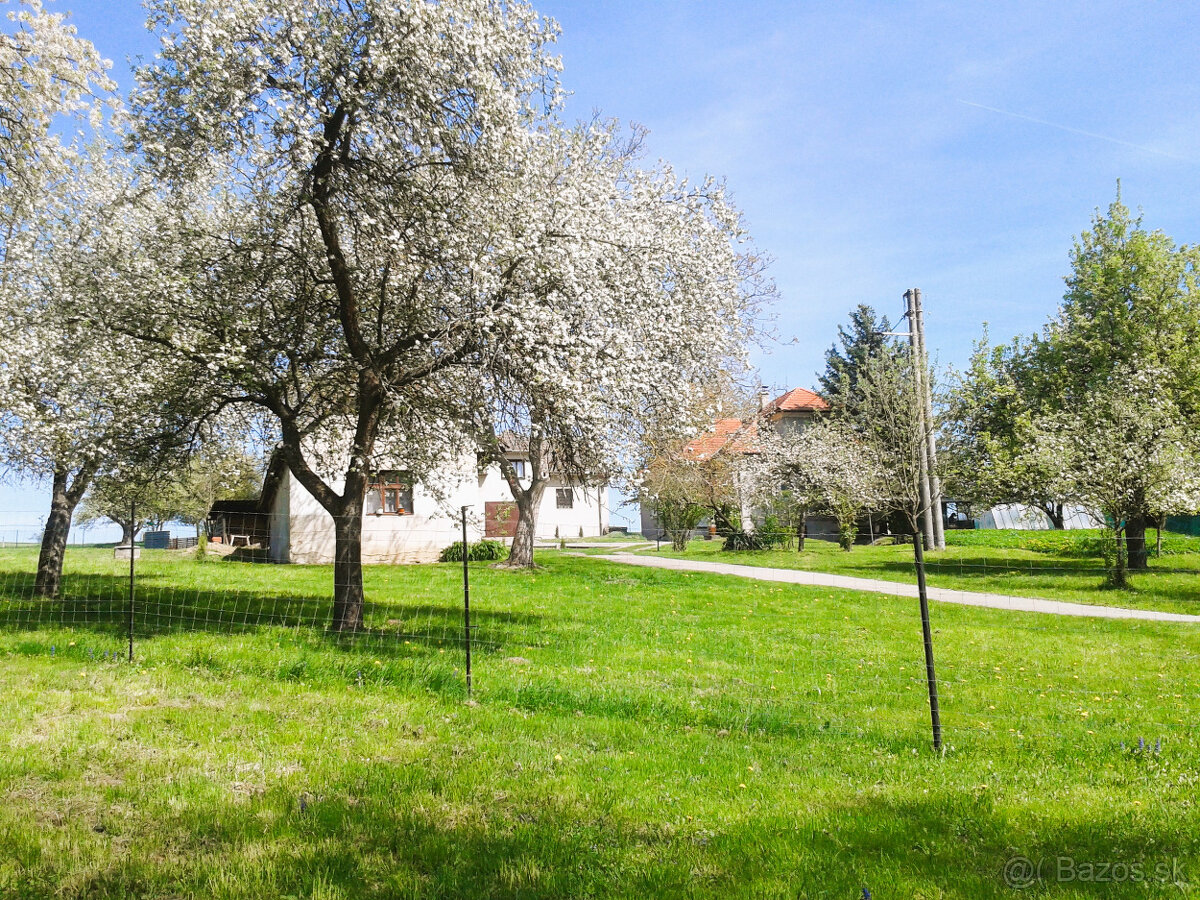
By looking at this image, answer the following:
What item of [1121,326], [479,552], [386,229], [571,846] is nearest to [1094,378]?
[1121,326]

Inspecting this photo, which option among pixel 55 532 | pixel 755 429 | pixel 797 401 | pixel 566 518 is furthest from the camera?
pixel 566 518

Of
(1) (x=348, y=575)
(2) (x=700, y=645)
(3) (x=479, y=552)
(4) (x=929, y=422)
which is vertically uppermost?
(4) (x=929, y=422)

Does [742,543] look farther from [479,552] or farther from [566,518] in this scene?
[566,518]

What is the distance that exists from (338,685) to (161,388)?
23.0 ft

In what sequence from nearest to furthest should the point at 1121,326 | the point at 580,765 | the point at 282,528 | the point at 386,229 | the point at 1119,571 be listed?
the point at 580,765 → the point at 386,229 → the point at 1119,571 → the point at 1121,326 → the point at 282,528

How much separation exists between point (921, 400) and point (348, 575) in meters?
24.0

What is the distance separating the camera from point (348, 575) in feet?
38.4

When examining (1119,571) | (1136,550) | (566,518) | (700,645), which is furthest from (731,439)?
(566,518)

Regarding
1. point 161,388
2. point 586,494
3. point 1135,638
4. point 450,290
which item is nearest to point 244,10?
point 450,290

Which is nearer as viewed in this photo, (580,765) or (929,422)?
(580,765)

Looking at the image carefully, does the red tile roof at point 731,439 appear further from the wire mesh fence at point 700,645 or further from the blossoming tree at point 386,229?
the blossoming tree at point 386,229

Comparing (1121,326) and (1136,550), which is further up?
(1121,326)

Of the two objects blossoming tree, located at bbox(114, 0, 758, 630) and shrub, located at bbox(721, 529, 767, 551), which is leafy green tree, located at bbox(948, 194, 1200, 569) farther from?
blossoming tree, located at bbox(114, 0, 758, 630)

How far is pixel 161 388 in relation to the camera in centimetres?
1257
